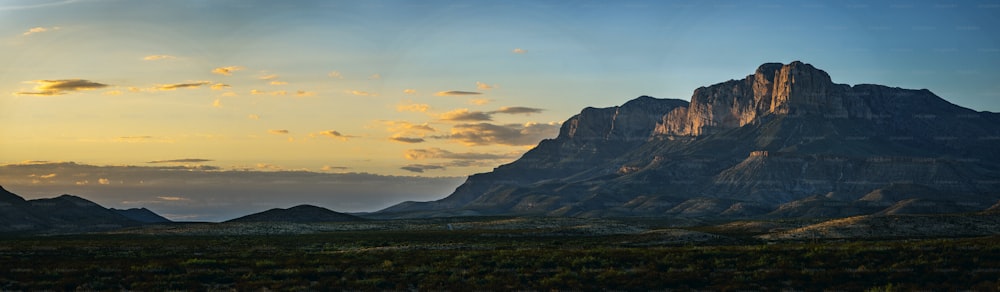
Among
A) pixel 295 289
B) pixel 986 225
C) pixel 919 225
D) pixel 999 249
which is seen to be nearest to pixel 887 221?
pixel 919 225

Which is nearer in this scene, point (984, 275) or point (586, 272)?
point (984, 275)

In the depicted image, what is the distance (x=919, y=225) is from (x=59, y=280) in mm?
102932

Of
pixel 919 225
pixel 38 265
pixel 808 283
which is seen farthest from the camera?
pixel 919 225

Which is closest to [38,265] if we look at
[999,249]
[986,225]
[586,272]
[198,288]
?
[198,288]

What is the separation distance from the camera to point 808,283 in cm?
4300

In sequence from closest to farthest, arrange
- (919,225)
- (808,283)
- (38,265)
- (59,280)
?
(808,283)
(59,280)
(38,265)
(919,225)

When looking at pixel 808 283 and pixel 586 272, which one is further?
pixel 586 272

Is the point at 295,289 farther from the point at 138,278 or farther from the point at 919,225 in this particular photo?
the point at 919,225

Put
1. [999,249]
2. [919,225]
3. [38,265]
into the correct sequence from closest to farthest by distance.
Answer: [999,249]
[38,265]
[919,225]

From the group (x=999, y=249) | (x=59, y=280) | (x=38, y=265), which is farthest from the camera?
(x=38, y=265)

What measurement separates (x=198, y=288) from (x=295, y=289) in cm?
510

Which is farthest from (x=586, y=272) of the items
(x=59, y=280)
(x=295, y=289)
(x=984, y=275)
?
(x=59, y=280)

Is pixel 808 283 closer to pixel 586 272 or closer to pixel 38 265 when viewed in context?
pixel 586 272

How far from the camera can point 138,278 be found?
48375 millimetres
